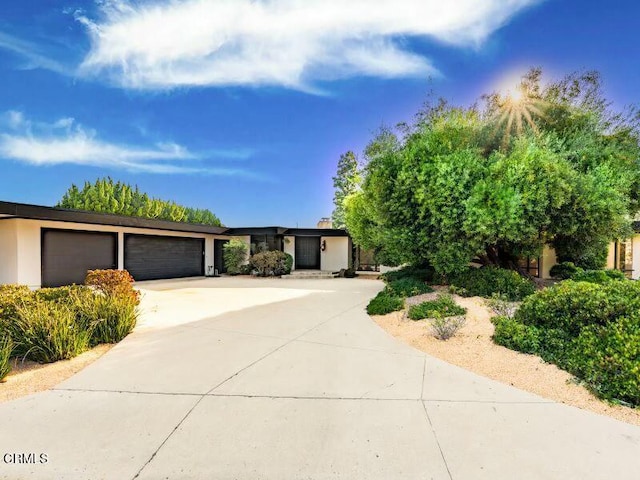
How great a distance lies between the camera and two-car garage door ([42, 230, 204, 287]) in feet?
37.2

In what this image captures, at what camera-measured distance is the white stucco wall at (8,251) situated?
10195 millimetres

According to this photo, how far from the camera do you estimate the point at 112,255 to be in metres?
13.3

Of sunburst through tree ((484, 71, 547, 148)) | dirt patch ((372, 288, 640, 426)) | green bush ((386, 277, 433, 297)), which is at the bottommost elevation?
dirt patch ((372, 288, 640, 426))

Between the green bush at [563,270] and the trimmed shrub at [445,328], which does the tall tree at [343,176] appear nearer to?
the green bush at [563,270]

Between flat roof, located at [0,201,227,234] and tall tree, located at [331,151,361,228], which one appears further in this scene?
tall tree, located at [331,151,361,228]

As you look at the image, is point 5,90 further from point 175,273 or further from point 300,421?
point 300,421

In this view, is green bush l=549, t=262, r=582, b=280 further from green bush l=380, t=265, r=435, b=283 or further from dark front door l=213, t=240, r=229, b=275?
dark front door l=213, t=240, r=229, b=275

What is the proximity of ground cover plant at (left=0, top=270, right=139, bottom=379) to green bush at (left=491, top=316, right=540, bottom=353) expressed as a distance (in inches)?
245

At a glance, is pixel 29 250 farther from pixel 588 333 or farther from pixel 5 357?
pixel 588 333

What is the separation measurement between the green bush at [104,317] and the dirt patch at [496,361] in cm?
478

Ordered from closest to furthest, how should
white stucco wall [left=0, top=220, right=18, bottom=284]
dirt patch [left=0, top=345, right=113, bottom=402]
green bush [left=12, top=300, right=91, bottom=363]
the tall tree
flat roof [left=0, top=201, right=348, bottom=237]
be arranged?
dirt patch [left=0, top=345, right=113, bottom=402]
green bush [left=12, top=300, right=91, bottom=363]
flat roof [left=0, top=201, right=348, bottom=237]
white stucco wall [left=0, top=220, right=18, bottom=284]
the tall tree

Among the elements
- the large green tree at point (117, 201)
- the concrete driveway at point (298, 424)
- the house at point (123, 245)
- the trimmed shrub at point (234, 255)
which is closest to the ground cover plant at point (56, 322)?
the concrete driveway at point (298, 424)

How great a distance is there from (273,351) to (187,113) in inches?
508

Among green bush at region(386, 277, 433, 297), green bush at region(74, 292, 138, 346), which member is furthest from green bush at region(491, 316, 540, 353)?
green bush at region(74, 292, 138, 346)
